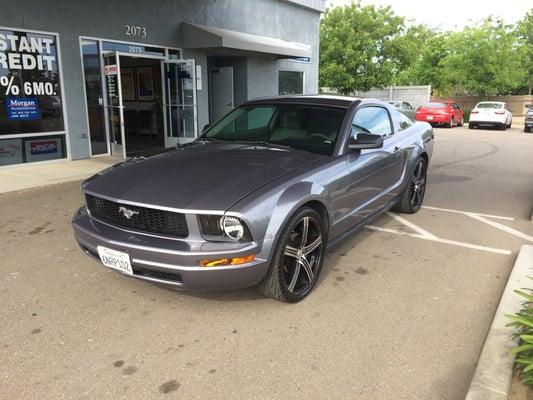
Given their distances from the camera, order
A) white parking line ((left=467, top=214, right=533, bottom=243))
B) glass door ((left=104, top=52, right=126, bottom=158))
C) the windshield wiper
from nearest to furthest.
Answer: the windshield wiper < white parking line ((left=467, top=214, right=533, bottom=243)) < glass door ((left=104, top=52, right=126, bottom=158))

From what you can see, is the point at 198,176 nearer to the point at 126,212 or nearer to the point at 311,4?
the point at 126,212

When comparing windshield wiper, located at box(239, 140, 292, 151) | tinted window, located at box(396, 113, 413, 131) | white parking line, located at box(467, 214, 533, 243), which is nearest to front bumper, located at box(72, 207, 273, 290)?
windshield wiper, located at box(239, 140, 292, 151)

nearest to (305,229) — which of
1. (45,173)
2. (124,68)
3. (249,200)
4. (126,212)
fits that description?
(249,200)

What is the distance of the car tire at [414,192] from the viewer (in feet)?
20.0

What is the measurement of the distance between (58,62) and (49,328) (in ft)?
25.8

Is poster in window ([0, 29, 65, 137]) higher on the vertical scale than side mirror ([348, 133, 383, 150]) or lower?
higher

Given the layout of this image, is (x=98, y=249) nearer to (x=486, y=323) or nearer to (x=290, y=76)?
(x=486, y=323)

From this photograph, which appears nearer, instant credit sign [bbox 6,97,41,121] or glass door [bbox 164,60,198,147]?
instant credit sign [bbox 6,97,41,121]

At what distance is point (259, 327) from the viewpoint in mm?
3357

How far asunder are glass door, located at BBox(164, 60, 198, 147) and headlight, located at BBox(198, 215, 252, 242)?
31.0ft

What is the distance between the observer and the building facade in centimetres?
920

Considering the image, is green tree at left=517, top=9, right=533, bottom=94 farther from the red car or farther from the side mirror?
the side mirror

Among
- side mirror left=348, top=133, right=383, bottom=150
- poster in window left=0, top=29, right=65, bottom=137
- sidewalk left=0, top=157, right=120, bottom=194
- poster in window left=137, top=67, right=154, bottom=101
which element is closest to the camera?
side mirror left=348, top=133, right=383, bottom=150

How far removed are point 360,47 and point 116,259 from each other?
2703 centimetres
